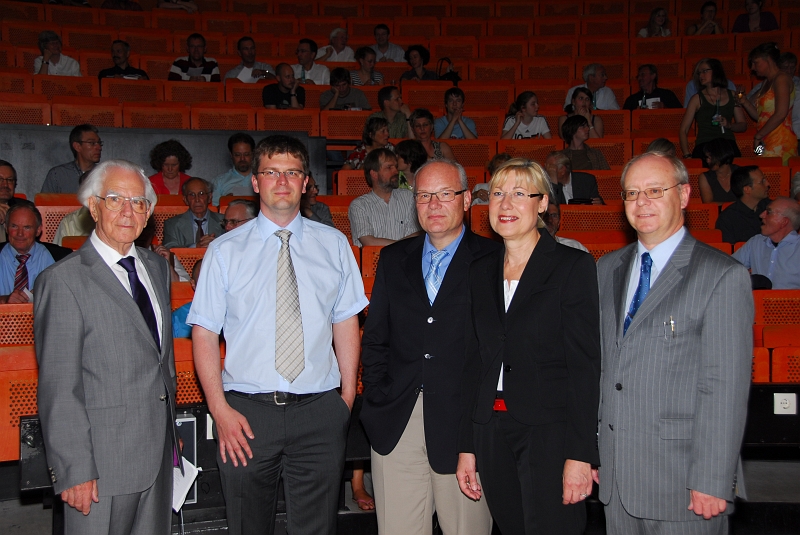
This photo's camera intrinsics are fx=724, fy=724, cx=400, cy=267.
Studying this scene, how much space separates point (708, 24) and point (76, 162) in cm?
788

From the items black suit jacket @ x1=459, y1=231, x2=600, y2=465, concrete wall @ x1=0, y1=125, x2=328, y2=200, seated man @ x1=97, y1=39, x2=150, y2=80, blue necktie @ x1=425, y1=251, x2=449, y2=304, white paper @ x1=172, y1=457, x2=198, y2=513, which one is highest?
seated man @ x1=97, y1=39, x2=150, y2=80

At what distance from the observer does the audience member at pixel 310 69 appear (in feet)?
26.2

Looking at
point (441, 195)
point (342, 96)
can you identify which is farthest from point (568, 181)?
point (441, 195)

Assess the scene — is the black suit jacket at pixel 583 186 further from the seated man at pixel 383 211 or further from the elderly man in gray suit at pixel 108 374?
the elderly man in gray suit at pixel 108 374

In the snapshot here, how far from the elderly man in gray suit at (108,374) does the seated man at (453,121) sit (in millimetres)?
4994

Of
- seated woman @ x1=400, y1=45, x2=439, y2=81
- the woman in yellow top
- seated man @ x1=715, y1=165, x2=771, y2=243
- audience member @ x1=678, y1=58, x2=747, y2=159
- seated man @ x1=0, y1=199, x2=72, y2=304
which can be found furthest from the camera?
seated woman @ x1=400, y1=45, x2=439, y2=81

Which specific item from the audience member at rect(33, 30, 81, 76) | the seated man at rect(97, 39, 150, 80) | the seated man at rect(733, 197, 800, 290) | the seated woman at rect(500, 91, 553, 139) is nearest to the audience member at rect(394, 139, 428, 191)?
the seated woman at rect(500, 91, 553, 139)

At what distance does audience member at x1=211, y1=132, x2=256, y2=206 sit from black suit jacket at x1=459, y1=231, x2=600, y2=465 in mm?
3955

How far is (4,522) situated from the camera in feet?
11.9

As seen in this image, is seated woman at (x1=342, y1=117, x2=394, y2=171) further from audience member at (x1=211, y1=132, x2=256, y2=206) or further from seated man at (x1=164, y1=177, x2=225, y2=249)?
seated man at (x1=164, y1=177, x2=225, y2=249)

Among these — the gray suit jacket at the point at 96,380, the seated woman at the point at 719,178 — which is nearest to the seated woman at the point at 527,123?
the seated woman at the point at 719,178

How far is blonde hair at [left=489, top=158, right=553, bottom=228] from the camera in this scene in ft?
7.04

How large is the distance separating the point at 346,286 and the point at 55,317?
0.89 meters

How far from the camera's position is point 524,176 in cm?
215
